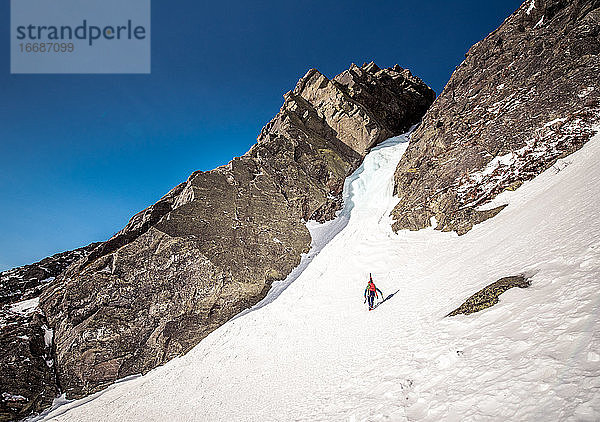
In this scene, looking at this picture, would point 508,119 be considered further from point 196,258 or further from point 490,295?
point 196,258

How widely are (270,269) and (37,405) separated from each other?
17.7 metres

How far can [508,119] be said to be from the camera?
2142 cm

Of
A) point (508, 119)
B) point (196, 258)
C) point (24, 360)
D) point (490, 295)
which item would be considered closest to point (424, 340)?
point (490, 295)

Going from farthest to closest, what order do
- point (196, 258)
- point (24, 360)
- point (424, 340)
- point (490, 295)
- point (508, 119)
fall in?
point (196, 258), point (508, 119), point (24, 360), point (424, 340), point (490, 295)

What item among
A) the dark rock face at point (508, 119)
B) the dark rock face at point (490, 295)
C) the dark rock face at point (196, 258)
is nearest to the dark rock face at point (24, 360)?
the dark rock face at point (196, 258)

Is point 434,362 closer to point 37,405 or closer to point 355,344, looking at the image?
point 355,344

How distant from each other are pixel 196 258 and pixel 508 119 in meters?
27.1

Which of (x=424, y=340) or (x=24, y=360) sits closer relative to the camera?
(x=424, y=340)

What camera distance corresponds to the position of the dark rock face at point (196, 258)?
21.0m

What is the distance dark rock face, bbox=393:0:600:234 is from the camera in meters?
18.0

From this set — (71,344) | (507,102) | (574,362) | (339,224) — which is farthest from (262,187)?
(574,362)

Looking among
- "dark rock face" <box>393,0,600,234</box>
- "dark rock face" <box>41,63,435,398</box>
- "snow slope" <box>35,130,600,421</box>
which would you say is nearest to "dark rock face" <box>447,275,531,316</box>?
"snow slope" <box>35,130,600,421</box>

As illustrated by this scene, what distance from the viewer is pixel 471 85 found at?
29078 mm

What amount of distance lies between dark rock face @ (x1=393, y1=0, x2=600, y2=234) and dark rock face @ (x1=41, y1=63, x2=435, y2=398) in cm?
1158
